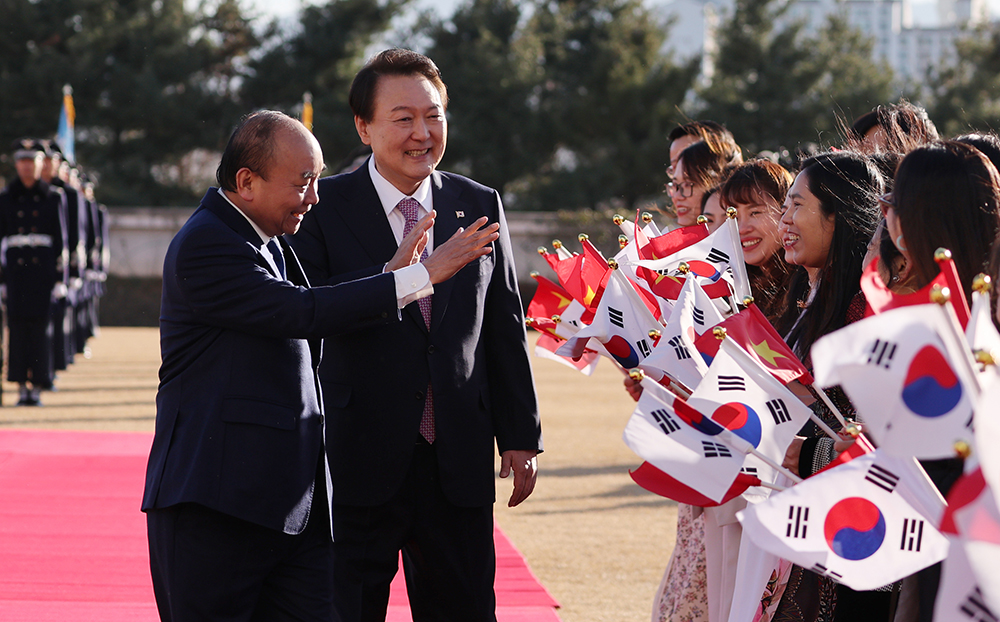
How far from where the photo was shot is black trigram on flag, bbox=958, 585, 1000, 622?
1394mm

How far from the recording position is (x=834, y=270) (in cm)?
277

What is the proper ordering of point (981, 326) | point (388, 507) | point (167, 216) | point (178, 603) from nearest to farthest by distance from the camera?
point (981, 326) → point (178, 603) → point (388, 507) → point (167, 216)

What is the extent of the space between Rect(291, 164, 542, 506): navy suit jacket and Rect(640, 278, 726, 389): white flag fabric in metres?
0.61

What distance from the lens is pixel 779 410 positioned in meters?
2.04

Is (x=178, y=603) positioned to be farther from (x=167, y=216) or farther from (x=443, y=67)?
(x=443, y=67)

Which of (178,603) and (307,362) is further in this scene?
(307,362)

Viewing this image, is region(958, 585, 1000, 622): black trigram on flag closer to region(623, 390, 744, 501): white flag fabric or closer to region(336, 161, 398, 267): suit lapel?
region(623, 390, 744, 501): white flag fabric

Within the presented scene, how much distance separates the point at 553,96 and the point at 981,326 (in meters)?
25.5

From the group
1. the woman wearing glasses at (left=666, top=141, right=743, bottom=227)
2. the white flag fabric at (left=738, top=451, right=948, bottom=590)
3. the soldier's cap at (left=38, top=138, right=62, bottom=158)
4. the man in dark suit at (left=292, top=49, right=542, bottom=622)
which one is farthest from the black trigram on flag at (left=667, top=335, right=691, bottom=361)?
the soldier's cap at (left=38, top=138, right=62, bottom=158)

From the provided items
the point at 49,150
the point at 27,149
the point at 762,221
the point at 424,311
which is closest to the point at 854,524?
the point at 424,311

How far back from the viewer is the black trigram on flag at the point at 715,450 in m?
1.90

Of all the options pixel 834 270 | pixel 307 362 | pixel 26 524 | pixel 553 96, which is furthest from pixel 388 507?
pixel 553 96

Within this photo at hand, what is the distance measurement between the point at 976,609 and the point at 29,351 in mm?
8648

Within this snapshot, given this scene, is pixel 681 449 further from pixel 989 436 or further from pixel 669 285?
pixel 669 285
